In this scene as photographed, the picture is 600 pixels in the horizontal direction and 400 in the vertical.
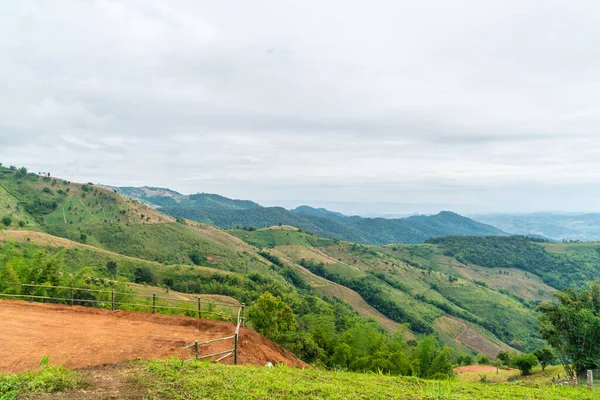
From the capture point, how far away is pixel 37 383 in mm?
11023

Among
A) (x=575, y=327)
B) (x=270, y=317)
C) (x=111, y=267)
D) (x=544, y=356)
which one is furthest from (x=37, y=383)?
(x=111, y=267)

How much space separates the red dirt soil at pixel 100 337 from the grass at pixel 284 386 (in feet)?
10.2

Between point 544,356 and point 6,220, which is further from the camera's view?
point 6,220

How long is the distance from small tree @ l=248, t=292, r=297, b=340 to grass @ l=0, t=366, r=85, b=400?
29.0 metres

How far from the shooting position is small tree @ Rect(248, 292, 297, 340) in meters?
40.0

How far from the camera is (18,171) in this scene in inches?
7106

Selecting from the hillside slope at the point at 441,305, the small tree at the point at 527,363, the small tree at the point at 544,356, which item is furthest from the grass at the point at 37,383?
the hillside slope at the point at 441,305

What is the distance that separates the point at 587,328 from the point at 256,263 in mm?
135180

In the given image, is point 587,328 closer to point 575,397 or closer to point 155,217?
point 575,397

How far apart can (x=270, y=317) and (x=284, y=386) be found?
3010cm

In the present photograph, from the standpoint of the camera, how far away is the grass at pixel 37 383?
408 inches

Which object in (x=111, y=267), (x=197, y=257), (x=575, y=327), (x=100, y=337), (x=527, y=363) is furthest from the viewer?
(x=197, y=257)

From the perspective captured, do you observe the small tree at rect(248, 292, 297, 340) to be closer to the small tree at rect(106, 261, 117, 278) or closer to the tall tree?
the tall tree

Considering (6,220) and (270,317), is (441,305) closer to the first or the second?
(270,317)
